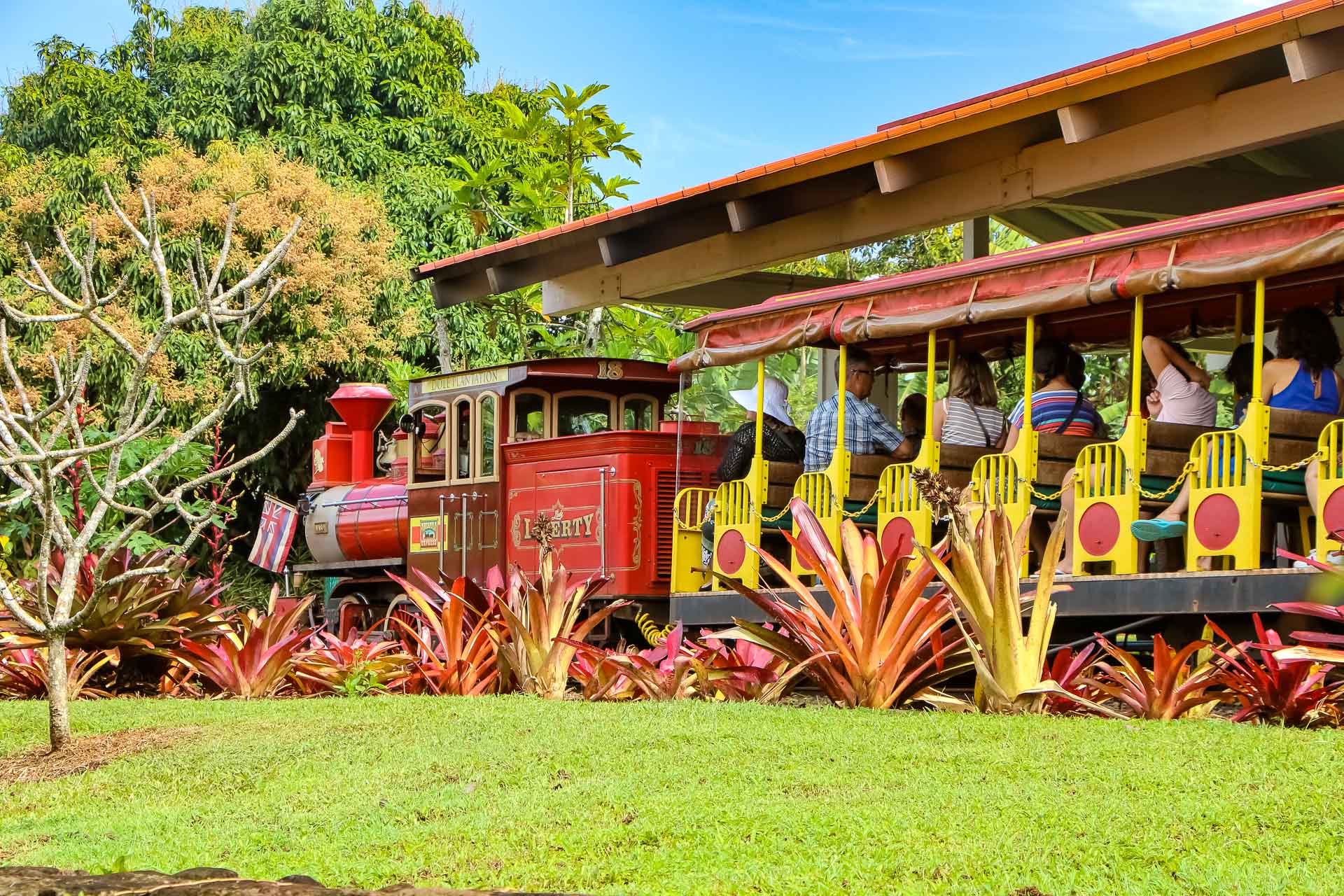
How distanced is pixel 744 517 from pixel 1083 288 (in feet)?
10.3

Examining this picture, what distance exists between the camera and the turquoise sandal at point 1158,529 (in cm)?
839

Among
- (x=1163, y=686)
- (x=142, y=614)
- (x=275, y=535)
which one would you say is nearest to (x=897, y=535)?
(x=1163, y=686)

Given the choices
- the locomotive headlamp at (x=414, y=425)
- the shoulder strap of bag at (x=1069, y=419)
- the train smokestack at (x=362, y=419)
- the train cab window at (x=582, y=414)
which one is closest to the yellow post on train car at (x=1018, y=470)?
the shoulder strap of bag at (x=1069, y=419)

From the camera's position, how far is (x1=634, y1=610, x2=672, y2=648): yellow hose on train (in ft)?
39.4

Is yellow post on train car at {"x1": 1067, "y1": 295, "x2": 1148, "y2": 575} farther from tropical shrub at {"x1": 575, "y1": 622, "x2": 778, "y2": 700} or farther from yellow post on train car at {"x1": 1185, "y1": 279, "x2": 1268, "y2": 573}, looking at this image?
tropical shrub at {"x1": 575, "y1": 622, "x2": 778, "y2": 700}

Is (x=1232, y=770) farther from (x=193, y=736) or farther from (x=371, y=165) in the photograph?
(x=371, y=165)

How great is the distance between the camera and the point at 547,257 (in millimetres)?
15297

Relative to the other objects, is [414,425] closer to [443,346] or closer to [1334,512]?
[1334,512]

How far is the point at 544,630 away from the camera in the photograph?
32.4ft

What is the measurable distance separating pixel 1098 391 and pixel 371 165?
14305mm

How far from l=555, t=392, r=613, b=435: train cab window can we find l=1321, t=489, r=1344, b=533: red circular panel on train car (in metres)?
7.70

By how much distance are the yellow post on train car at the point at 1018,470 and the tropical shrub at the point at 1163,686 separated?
1.84 m

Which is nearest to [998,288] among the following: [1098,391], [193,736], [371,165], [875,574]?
[875,574]

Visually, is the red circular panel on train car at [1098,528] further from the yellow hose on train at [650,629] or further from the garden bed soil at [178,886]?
the garden bed soil at [178,886]
